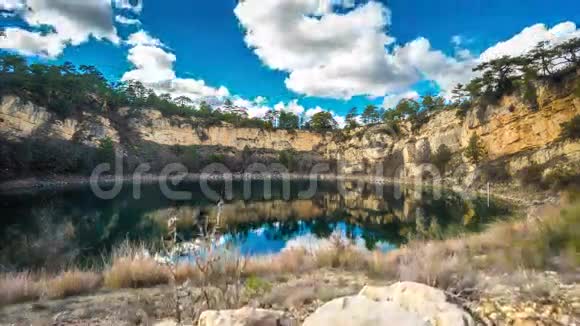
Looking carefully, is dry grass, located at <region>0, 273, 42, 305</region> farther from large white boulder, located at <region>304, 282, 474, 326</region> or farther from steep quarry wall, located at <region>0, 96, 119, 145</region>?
steep quarry wall, located at <region>0, 96, 119, 145</region>

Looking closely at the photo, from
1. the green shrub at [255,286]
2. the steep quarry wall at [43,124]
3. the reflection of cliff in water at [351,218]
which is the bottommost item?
the reflection of cliff in water at [351,218]

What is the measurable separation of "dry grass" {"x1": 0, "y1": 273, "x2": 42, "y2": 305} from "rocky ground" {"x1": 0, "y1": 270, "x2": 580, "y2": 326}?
0.98ft

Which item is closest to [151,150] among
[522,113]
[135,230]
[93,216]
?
[93,216]

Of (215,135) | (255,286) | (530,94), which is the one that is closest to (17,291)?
(255,286)

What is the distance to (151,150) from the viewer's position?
204 feet

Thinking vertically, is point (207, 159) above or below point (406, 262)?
above

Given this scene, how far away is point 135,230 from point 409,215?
48.5 feet

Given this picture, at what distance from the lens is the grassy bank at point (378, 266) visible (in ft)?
14.2

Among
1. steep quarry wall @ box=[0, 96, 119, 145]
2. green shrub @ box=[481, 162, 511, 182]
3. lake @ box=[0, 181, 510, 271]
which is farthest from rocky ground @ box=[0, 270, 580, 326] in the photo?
steep quarry wall @ box=[0, 96, 119, 145]

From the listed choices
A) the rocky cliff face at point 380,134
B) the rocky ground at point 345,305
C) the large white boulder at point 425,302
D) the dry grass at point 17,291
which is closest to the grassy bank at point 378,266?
the dry grass at point 17,291

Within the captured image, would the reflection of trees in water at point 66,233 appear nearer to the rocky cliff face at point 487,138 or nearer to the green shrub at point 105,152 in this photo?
the rocky cliff face at point 487,138

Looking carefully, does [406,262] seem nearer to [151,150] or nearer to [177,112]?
[151,150]

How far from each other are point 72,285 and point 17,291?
645mm

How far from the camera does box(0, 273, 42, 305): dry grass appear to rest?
4.42 meters
